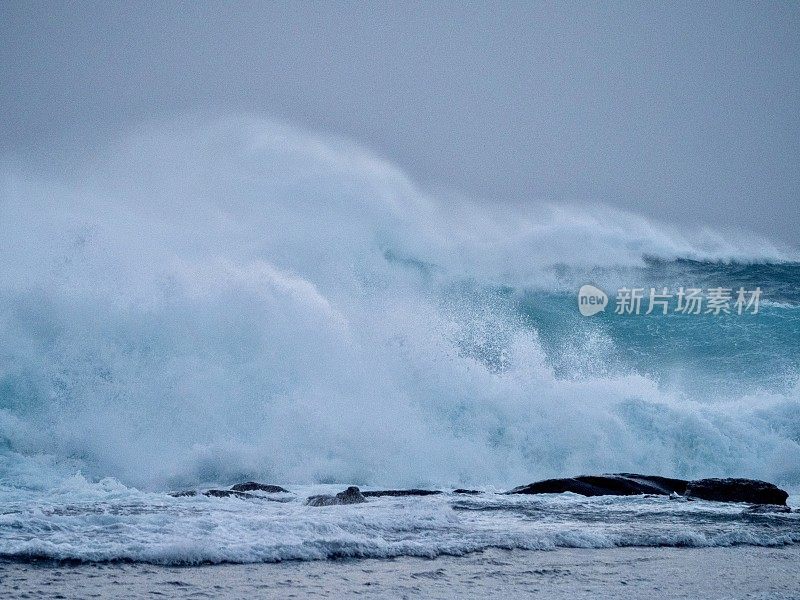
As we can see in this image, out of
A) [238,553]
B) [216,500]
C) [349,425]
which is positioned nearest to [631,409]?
[349,425]

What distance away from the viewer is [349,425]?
1120cm

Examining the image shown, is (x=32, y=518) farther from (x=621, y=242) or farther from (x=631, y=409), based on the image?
(x=621, y=242)

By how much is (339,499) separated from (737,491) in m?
4.70

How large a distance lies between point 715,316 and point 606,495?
41.3ft

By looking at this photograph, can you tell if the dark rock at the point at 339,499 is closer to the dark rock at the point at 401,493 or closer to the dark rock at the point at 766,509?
the dark rock at the point at 401,493

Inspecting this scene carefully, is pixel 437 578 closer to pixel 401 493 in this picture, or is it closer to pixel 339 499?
pixel 339 499

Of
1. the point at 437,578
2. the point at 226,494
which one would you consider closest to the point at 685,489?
the point at 226,494

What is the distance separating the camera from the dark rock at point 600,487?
8477 millimetres

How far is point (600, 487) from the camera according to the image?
28.2 feet

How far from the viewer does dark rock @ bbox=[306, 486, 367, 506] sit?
7.18 meters

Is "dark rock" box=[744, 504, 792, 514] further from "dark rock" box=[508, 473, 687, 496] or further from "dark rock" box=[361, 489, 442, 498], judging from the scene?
"dark rock" box=[361, 489, 442, 498]

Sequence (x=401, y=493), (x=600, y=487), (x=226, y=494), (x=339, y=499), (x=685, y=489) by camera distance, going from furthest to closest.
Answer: (x=685, y=489) < (x=600, y=487) < (x=401, y=493) < (x=226, y=494) < (x=339, y=499)

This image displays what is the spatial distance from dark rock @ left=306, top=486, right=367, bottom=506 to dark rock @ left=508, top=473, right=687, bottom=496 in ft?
6.91

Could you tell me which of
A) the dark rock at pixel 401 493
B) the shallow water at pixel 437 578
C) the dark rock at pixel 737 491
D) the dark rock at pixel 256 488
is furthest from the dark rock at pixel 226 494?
the dark rock at pixel 737 491
